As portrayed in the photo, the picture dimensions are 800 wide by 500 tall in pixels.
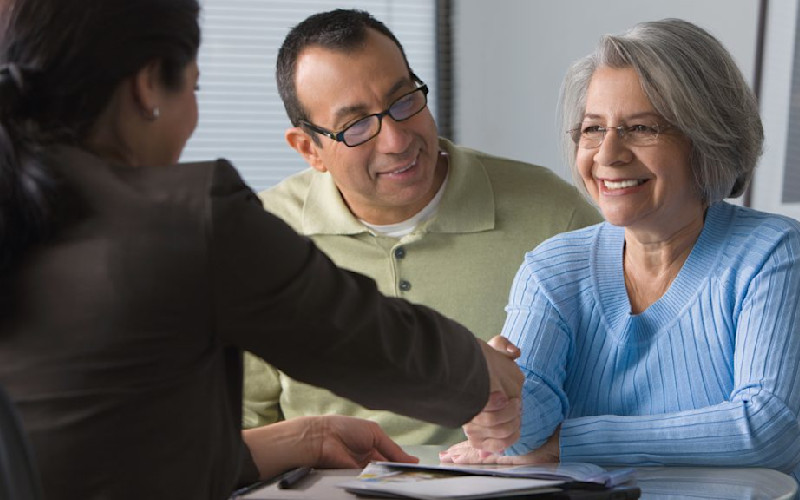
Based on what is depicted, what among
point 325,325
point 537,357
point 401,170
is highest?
point 325,325

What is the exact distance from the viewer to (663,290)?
185 cm

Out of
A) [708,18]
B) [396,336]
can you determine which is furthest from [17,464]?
[708,18]

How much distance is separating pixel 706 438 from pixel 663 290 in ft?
1.12

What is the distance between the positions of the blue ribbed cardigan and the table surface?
49mm

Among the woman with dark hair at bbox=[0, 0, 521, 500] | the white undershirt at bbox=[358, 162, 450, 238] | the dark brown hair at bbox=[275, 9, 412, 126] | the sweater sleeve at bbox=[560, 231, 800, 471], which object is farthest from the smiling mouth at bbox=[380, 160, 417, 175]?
the woman with dark hair at bbox=[0, 0, 521, 500]

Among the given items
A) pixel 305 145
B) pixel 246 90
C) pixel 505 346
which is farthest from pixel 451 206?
pixel 246 90

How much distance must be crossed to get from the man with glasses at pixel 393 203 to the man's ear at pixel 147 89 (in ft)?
→ 4.11

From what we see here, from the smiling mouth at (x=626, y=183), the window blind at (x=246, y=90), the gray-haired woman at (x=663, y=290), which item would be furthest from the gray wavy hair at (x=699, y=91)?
the window blind at (x=246, y=90)

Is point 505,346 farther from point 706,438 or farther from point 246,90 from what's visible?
point 246,90

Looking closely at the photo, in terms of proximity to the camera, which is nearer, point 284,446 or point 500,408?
point 284,446

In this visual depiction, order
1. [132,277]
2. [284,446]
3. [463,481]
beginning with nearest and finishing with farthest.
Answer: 1. [132,277]
2. [463,481]
3. [284,446]

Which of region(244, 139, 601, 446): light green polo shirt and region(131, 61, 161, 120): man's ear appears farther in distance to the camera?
region(244, 139, 601, 446): light green polo shirt

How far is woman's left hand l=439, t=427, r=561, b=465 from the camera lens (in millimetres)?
1729

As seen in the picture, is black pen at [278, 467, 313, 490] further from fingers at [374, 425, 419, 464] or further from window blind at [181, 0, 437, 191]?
window blind at [181, 0, 437, 191]
